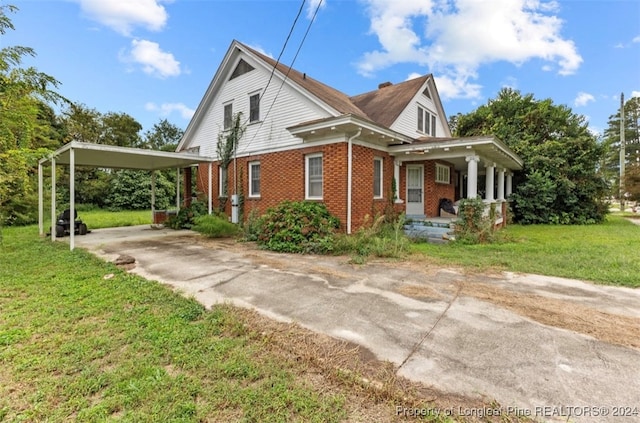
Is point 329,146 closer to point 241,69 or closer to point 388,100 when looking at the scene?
point 388,100

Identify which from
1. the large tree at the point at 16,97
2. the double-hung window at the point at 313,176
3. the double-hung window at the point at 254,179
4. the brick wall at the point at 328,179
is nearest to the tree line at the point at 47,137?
the large tree at the point at 16,97

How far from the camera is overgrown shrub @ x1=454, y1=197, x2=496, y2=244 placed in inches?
346

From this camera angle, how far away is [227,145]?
12156mm

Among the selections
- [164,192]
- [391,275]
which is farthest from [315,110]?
[164,192]

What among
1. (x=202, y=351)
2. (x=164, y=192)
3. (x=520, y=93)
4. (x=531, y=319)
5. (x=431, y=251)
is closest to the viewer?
(x=202, y=351)

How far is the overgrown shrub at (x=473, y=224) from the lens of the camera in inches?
346

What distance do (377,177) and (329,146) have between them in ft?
7.29

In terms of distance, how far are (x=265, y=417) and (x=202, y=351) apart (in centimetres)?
111

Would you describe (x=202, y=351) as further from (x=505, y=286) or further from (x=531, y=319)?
(x=505, y=286)

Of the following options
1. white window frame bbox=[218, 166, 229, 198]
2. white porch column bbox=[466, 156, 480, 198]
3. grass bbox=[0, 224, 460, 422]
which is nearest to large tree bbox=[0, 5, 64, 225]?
grass bbox=[0, 224, 460, 422]

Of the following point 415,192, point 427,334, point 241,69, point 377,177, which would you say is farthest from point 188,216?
point 427,334

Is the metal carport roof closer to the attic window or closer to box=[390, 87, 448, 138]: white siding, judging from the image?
the attic window

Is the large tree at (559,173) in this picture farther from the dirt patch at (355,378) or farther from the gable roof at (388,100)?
the dirt patch at (355,378)

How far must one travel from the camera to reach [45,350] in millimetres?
2795
